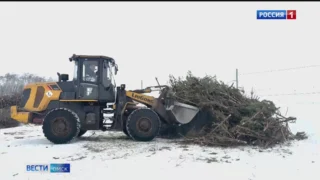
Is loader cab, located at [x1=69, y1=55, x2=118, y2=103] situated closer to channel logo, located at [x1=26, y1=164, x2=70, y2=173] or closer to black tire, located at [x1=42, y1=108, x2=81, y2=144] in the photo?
black tire, located at [x1=42, y1=108, x2=81, y2=144]

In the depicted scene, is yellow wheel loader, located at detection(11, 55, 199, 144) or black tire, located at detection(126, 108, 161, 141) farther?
black tire, located at detection(126, 108, 161, 141)

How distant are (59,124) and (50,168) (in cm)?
264

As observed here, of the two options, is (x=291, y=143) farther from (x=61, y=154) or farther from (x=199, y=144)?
(x=61, y=154)

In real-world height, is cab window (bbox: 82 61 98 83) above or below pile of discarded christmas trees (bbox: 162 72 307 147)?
above

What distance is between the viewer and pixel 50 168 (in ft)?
21.6

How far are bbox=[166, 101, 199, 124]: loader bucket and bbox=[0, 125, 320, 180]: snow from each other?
2.88 ft

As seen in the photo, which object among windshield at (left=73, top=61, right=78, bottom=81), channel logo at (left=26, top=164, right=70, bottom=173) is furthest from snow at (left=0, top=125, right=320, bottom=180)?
windshield at (left=73, top=61, right=78, bottom=81)

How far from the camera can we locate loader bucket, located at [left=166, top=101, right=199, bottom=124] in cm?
951

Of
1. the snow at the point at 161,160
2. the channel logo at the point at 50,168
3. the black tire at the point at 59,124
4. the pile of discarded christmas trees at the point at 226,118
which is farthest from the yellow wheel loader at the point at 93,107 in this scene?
the channel logo at the point at 50,168

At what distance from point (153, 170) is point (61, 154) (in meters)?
2.58

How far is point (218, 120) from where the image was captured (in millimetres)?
9141

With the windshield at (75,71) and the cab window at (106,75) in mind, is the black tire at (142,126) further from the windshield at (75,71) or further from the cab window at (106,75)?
the windshield at (75,71)

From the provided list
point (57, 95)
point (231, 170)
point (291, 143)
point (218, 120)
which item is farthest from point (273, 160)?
point (57, 95)

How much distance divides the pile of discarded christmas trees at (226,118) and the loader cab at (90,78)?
80.7 inches
